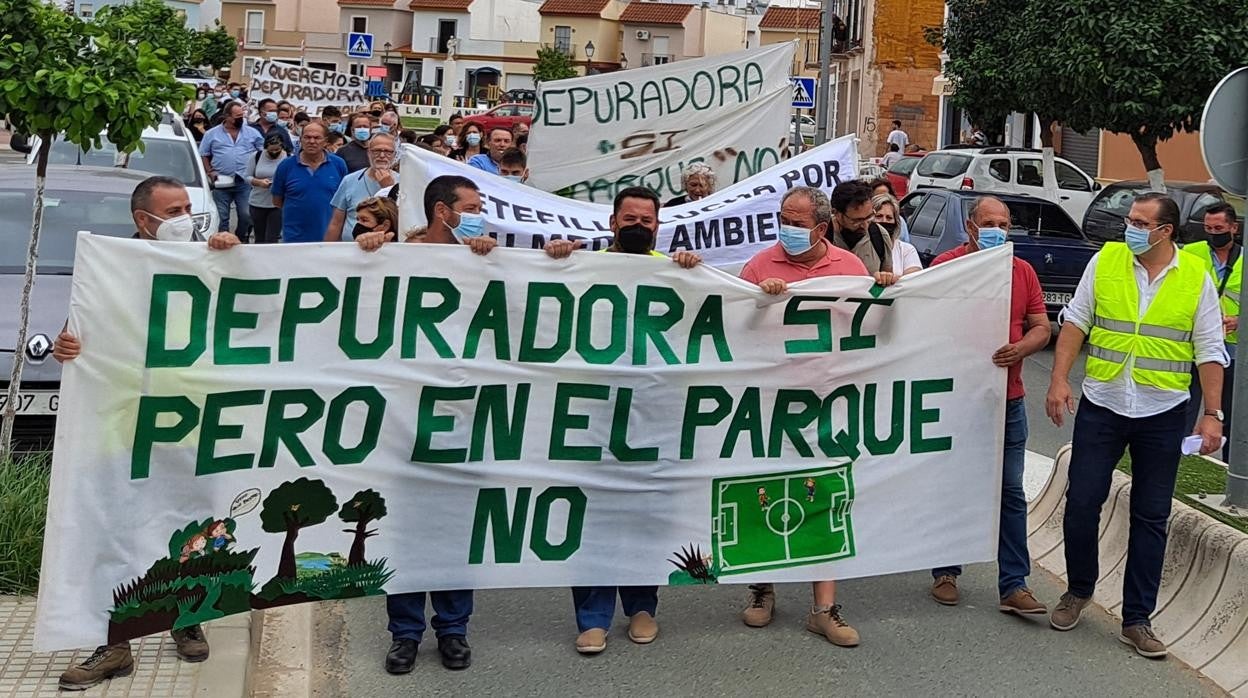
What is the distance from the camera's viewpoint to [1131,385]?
6320mm

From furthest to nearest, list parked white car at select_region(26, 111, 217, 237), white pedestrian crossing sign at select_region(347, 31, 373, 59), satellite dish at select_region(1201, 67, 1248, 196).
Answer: white pedestrian crossing sign at select_region(347, 31, 373, 59) < parked white car at select_region(26, 111, 217, 237) < satellite dish at select_region(1201, 67, 1248, 196)

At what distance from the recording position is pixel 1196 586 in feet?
22.5

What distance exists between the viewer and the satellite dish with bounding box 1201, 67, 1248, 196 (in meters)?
7.59

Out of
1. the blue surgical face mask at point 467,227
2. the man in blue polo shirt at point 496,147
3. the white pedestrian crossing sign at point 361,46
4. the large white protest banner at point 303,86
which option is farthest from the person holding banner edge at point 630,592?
the white pedestrian crossing sign at point 361,46

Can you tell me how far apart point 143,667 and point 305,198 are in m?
7.29

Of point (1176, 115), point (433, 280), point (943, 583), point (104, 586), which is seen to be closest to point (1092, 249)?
point (1176, 115)

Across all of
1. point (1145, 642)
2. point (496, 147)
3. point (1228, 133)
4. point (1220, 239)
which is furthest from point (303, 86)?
point (1145, 642)

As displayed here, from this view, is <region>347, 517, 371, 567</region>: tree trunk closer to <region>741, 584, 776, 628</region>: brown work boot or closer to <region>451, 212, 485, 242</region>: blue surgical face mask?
<region>451, 212, 485, 242</region>: blue surgical face mask

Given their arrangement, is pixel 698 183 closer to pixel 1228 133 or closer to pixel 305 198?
pixel 305 198

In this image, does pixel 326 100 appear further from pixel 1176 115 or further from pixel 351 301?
pixel 351 301

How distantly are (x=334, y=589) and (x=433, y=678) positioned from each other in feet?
1.61

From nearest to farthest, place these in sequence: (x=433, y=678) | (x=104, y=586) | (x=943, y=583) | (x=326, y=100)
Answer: (x=104, y=586) → (x=433, y=678) → (x=943, y=583) → (x=326, y=100)

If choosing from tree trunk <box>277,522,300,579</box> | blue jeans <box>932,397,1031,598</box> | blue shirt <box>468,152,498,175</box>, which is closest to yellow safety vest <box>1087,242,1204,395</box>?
blue jeans <box>932,397,1031,598</box>

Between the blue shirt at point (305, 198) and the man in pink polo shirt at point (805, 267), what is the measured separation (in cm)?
648
